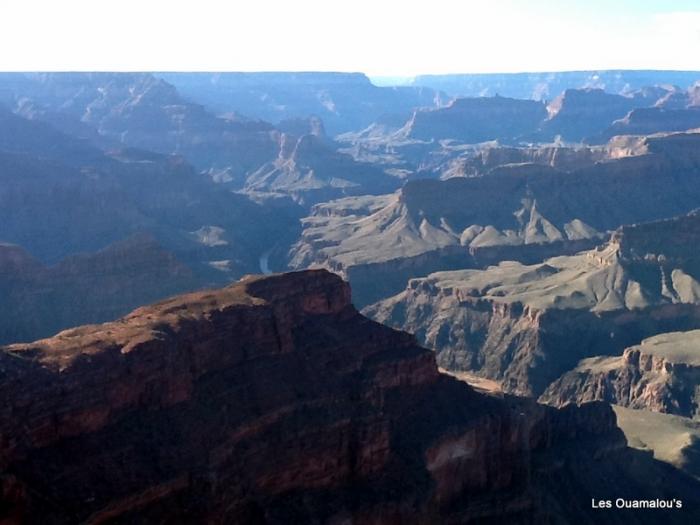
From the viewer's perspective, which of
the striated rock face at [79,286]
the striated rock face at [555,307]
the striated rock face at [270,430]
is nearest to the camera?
the striated rock face at [270,430]

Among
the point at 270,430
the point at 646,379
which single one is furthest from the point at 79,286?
the point at 270,430

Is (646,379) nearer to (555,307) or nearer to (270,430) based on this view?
(555,307)

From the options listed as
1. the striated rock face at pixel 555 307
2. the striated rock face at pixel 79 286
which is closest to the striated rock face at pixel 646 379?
the striated rock face at pixel 555 307

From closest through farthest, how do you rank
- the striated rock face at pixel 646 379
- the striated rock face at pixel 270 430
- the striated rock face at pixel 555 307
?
the striated rock face at pixel 270 430 → the striated rock face at pixel 646 379 → the striated rock face at pixel 555 307

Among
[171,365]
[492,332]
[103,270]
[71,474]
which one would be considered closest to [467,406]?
[171,365]

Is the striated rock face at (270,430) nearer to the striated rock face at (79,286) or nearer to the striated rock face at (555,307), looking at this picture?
the striated rock face at (555,307)

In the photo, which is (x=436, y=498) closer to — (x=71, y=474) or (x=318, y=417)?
(x=318, y=417)

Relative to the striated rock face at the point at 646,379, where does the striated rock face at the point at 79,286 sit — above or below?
above

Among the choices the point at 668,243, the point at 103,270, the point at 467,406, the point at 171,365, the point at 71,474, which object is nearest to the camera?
the point at 71,474
